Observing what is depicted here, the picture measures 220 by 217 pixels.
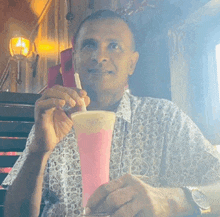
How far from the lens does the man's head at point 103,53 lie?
0.98m

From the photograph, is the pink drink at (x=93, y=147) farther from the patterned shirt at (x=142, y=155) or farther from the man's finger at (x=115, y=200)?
the patterned shirt at (x=142, y=155)

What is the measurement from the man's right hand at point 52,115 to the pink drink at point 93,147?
9 cm

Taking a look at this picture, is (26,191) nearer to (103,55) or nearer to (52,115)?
(52,115)

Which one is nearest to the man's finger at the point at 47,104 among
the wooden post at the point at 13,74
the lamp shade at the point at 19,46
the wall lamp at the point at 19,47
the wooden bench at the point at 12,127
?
the wooden bench at the point at 12,127

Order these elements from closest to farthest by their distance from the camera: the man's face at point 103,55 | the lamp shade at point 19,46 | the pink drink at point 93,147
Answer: the pink drink at point 93,147, the man's face at point 103,55, the lamp shade at point 19,46

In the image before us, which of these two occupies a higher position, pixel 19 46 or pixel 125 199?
pixel 19 46

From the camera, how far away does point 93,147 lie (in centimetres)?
60

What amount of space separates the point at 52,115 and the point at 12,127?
87 cm

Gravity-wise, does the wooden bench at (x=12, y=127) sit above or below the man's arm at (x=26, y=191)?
above

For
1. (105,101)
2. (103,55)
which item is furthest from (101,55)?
(105,101)

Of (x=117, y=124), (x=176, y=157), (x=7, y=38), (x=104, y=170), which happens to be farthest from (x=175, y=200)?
(x=7, y=38)

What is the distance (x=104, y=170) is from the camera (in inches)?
23.7

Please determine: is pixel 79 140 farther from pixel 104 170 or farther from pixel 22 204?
pixel 22 204

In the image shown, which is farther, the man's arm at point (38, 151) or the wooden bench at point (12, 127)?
the wooden bench at point (12, 127)
